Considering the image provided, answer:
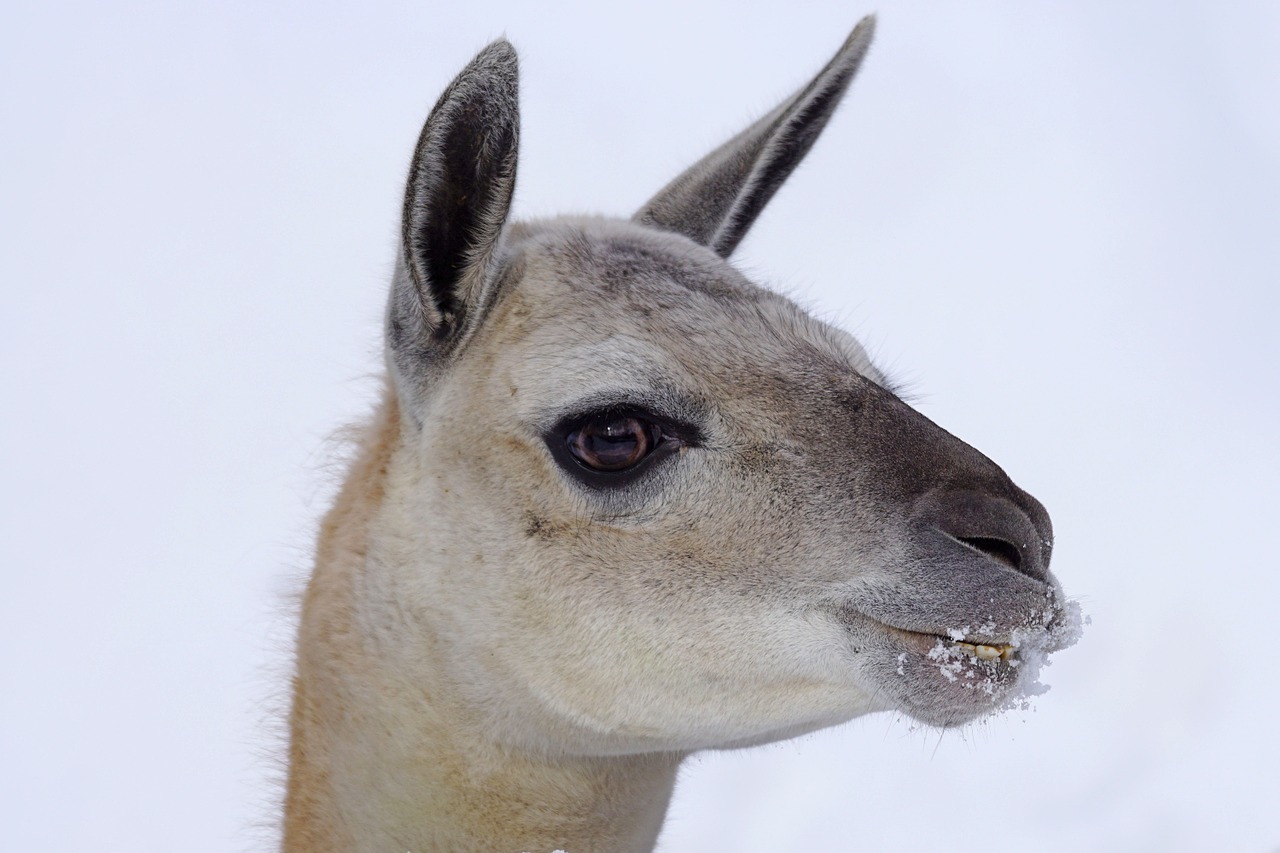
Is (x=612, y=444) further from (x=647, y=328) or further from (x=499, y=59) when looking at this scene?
(x=499, y=59)

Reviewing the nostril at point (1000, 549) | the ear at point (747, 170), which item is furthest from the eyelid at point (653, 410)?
the ear at point (747, 170)

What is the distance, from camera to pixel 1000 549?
10.0 feet

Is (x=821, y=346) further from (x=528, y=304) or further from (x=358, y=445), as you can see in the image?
(x=358, y=445)

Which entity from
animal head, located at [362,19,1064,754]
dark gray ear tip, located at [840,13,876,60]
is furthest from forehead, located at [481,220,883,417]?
dark gray ear tip, located at [840,13,876,60]

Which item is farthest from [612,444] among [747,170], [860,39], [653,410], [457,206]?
[860,39]

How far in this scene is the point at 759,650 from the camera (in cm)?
319

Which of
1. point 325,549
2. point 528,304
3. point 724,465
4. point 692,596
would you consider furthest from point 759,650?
point 325,549

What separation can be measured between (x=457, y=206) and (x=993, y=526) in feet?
5.73

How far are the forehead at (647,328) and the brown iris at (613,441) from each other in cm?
9

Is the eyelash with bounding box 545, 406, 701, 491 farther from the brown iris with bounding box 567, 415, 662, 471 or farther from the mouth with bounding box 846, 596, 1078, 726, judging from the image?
the mouth with bounding box 846, 596, 1078, 726

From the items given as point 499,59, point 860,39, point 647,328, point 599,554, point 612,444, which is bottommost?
point 599,554

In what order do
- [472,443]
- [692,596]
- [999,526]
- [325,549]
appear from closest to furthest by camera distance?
1. [999,526]
2. [692,596]
3. [472,443]
4. [325,549]

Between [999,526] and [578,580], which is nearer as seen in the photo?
[999,526]

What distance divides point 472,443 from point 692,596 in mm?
762
